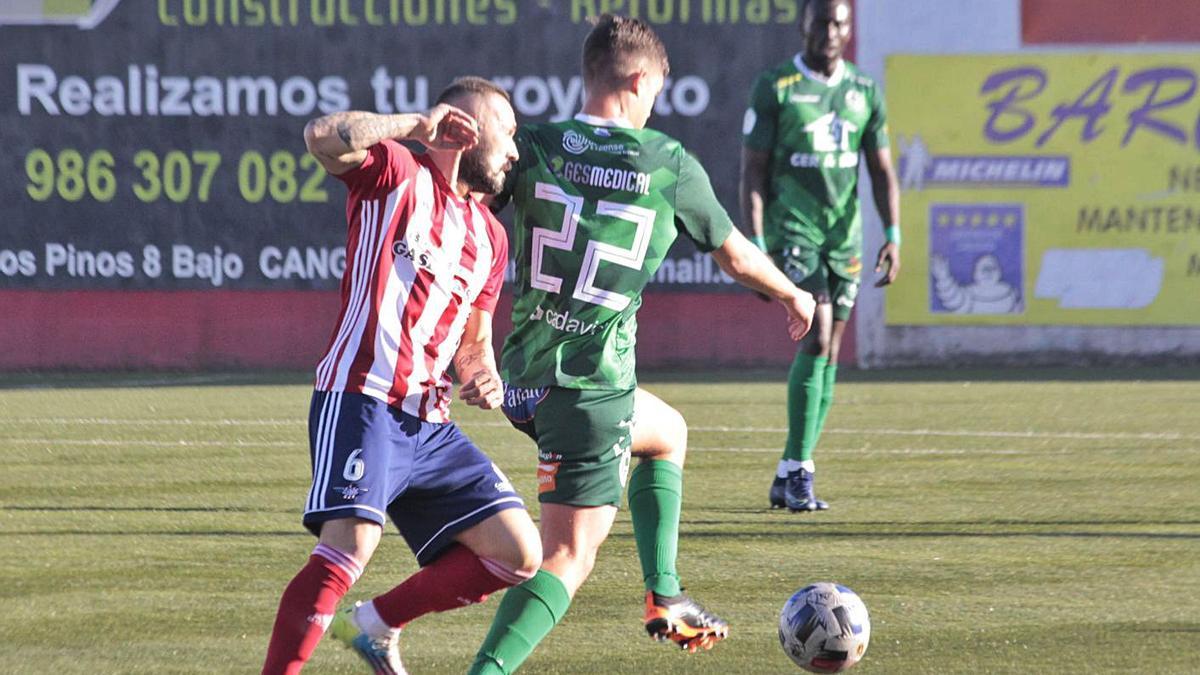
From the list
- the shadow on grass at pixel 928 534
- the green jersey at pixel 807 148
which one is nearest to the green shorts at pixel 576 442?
the shadow on grass at pixel 928 534

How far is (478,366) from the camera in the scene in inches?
190

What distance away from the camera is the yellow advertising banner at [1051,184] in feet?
54.4

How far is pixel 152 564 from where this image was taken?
7.13 m

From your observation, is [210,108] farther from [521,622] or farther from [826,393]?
[521,622]

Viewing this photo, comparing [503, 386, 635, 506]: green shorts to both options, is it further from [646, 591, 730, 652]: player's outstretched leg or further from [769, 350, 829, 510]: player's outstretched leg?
[769, 350, 829, 510]: player's outstretched leg

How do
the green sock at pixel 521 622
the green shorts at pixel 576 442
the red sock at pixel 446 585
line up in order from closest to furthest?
the green sock at pixel 521 622 → the red sock at pixel 446 585 → the green shorts at pixel 576 442

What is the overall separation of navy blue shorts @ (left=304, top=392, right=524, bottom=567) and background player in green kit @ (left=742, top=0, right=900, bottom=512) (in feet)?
12.6

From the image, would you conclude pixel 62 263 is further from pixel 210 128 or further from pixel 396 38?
pixel 396 38

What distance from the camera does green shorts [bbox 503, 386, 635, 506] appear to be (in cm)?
483

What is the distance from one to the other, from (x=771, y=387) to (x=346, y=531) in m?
11.2

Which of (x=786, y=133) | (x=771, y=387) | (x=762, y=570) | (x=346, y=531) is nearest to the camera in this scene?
(x=346, y=531)

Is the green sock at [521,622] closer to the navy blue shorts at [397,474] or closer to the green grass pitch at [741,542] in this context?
the navy blue shorts at [397,474]

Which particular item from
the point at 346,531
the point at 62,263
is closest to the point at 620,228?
the point at 346,531

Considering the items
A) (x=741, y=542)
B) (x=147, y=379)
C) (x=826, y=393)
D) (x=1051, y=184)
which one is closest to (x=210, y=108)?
(x=147, y=379)
